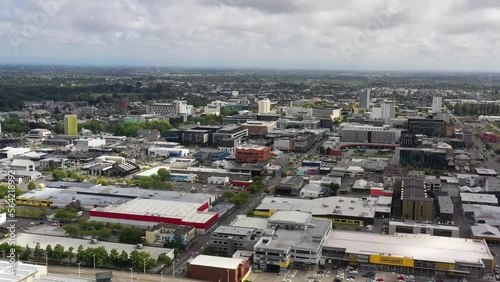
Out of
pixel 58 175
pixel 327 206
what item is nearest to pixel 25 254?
pixel 327 206

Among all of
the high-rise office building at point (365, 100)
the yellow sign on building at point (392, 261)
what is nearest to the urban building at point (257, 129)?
the high-rise office building at point (365, 100)

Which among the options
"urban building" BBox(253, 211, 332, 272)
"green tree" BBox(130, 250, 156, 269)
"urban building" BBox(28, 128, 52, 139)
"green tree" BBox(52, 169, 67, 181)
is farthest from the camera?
"urban building" BBox(28, 128, 52, 139)

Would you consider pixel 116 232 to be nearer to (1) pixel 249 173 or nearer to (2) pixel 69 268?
(2) pixel 69 268

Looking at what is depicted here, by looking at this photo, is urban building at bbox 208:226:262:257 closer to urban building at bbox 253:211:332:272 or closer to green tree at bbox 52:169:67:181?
urban building at bbox 253:211:332:272

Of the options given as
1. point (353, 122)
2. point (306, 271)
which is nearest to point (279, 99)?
point (353, 122)

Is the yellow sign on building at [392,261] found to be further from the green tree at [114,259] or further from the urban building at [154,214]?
the green tree at [114,259]

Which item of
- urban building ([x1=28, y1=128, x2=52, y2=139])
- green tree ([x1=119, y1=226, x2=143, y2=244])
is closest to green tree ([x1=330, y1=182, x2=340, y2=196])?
green tree ([x1=119, y1=226, x2=143, y2=244])
